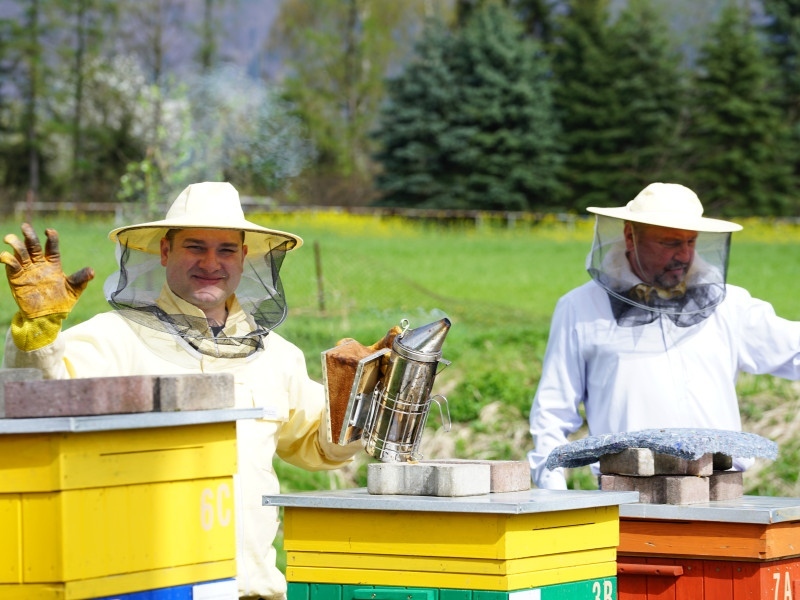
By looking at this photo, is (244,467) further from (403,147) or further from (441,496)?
(403,147)

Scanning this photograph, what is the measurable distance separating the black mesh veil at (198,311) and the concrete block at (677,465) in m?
1.15

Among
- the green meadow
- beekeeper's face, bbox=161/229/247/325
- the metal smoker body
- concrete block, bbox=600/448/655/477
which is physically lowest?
the green meadow

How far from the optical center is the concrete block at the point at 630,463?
354cm

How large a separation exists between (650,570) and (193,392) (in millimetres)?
1524

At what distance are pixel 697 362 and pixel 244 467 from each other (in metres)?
1.72

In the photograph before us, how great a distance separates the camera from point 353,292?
43.0 ft

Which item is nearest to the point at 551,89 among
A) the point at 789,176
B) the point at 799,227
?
the point at 789,176

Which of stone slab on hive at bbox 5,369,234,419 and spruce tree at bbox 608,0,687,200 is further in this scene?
spruce tree at bbox 608,0,687,200

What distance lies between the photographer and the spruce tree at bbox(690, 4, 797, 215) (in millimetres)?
30328

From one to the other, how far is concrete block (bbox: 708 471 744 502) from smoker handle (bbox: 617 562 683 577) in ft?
0.99

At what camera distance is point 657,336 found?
438cm

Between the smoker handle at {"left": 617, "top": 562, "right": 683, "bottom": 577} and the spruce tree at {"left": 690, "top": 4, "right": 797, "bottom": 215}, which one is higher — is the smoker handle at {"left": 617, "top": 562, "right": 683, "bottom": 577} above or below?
below

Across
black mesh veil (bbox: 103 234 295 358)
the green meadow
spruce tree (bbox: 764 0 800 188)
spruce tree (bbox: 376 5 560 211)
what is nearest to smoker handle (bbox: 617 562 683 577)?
the green meadow

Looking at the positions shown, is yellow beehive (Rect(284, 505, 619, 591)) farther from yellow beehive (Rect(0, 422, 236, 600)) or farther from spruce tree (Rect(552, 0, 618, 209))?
spruce tree (Rect(552, 0, 618, 209))
